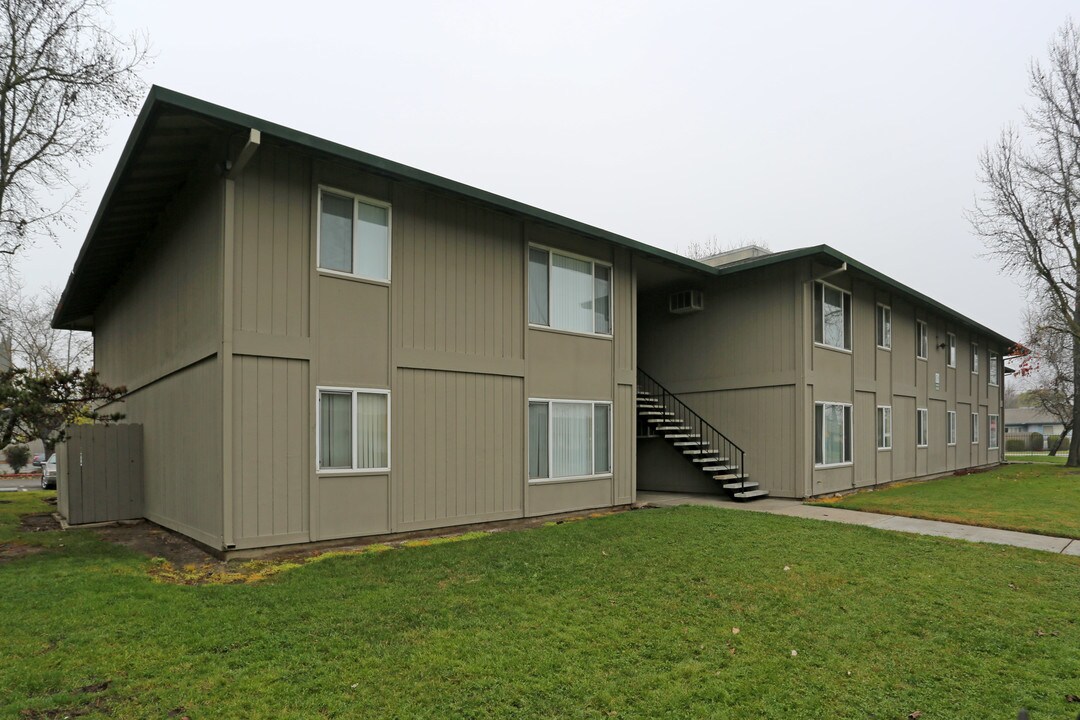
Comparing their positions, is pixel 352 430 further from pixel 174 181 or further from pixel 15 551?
pixel 15 551

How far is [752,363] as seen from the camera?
1398 cm

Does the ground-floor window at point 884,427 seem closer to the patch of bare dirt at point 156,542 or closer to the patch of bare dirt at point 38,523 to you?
the patch of bare dirt at point 156,542

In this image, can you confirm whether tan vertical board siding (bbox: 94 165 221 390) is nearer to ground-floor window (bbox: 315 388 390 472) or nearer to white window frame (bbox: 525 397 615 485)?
ground-floor window (bbox: 315 388 390 472)

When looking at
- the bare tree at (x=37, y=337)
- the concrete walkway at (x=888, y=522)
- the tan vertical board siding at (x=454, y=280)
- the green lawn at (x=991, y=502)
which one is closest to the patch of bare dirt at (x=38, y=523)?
the tan vertical board siding at (x=454, y=280)

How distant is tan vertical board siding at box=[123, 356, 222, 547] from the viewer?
7.52m

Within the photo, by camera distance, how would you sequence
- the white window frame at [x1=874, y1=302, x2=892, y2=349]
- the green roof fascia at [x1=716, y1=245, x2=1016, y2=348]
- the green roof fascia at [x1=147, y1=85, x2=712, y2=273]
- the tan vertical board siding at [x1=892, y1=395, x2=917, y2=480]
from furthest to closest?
the tan vertical board siding at [x1=892, y1=395, x2=917, y2=480], the white window frame at [x1=874, y1=302, x2=892, y2=349], the green roof fascia at [x1=716, y1=245, x2=1016, y2=348], the green roof fascia at [x1=147, y1=85, x2=712, y2=273]

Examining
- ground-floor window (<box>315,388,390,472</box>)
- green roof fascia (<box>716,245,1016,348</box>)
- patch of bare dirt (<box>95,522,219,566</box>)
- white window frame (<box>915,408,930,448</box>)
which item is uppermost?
green roof fascia (<box>716,245,1016,348</box>)

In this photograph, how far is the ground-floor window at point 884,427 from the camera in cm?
1642

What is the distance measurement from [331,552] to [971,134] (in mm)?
28001

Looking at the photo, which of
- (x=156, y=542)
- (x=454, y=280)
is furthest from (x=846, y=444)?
(x=156, y=542)

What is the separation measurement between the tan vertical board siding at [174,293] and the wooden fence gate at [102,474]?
114 cm

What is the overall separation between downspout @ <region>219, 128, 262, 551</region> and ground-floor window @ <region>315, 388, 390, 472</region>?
3.35ft

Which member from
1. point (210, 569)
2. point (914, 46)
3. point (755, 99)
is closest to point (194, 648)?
point (210, 569)

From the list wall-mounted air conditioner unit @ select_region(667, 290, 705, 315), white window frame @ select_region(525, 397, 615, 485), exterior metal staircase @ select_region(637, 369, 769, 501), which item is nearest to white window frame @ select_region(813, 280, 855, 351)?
wall-mounted air conditioner unit @ select_region(667, 290, 705, 315)
